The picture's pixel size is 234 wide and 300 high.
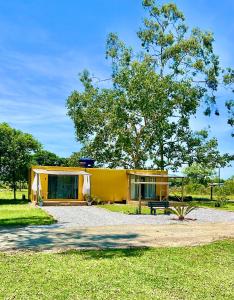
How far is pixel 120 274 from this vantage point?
8.47 m

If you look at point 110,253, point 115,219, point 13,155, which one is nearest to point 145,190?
point 13,155

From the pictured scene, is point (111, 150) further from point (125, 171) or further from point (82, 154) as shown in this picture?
point (125, 171)

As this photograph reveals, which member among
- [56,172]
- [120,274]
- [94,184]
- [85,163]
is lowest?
[120,274]

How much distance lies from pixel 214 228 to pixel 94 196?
18407mm

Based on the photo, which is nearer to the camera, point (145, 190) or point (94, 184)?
point (94, 184)

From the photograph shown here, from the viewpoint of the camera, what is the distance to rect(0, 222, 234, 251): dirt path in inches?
475

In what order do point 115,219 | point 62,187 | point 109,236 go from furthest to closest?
point 62,187
point 115,219
point 109,236

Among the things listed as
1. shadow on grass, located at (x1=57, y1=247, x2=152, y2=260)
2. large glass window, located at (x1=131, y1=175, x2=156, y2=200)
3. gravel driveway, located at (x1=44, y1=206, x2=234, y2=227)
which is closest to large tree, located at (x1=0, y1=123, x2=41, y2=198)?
large glass window, located at (x1=131, y1=175, x2=156, y2=200)

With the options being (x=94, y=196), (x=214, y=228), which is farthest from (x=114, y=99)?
(x=214, y=228)

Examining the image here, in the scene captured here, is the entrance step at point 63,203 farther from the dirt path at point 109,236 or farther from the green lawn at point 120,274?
the green lawn at point 120,274

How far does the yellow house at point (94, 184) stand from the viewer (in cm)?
3272

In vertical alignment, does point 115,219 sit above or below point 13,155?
below

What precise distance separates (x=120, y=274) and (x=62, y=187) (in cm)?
2562

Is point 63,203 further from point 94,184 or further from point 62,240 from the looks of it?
point 62,240
